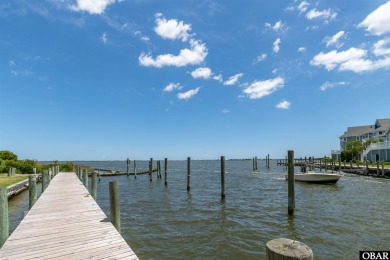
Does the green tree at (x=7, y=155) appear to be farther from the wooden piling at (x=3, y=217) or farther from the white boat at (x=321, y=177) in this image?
the white boat at (x=321, y=177)


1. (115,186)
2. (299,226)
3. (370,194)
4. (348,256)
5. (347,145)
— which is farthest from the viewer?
(347,145)

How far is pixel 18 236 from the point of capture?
5.79 meters

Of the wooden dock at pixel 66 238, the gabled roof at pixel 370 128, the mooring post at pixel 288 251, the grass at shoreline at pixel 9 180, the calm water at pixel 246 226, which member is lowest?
the calm water at pixel 246 226

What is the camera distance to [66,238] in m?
5.71

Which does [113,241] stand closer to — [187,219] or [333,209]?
[187,219]

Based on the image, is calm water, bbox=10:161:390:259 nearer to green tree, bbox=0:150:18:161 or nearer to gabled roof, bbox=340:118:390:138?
green tree, bbox=0:150:18:161

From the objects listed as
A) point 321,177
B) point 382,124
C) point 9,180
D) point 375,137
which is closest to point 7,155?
point 9,180

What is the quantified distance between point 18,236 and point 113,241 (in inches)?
93.3

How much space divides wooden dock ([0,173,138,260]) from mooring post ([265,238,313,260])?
3034 millimetres

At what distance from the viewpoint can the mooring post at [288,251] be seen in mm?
2465

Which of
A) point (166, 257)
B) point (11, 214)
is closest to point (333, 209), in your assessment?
point (166, 257)

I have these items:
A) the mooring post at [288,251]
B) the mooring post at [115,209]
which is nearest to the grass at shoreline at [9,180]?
the mooring post at [115,209]

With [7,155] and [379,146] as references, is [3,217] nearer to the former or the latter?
[7,155]

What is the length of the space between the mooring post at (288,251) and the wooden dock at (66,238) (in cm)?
303
